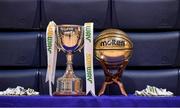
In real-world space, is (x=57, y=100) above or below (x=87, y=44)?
below

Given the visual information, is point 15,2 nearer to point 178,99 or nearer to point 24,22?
point 24,22

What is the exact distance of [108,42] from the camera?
1.74 meters

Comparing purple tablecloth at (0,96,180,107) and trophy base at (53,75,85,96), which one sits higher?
trophy base at (53,75,85,96)

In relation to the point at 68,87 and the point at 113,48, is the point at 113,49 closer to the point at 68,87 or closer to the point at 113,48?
the point at 113,48

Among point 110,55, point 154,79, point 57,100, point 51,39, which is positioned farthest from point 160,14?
point 57,100

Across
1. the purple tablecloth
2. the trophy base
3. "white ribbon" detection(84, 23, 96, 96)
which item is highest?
"white ribbon" detection(84, 23, 96, 96)

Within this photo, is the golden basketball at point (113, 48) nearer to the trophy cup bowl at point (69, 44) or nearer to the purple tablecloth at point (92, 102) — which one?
the trophy cup bowl at point (69, 44)

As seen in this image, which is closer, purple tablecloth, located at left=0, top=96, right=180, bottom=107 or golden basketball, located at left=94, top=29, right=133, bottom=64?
purple tablecloth, located at left=0, top=96, right=180, bottom=107

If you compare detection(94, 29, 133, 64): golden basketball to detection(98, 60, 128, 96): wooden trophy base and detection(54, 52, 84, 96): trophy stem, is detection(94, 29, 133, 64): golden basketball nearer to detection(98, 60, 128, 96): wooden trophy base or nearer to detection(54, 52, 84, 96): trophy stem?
detection(98, 60, 128, 96): wooden trophy base

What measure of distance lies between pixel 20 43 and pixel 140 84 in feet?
2.17

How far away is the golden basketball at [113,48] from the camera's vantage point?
1.73 m

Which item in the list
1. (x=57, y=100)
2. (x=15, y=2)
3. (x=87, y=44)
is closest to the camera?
(x=57, y=100)

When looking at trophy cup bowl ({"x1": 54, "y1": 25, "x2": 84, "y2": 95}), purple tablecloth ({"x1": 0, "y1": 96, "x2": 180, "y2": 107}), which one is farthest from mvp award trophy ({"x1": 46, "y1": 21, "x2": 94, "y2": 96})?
purple tablecloth ({"x1": 0, "y1": 96, "x2": 180, "y2": 107})

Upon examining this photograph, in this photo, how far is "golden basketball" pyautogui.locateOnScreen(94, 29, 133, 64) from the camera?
1732 mm
